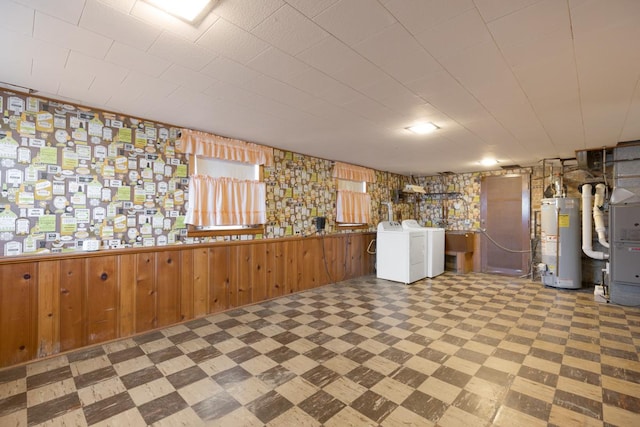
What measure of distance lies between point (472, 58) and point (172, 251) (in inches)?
130

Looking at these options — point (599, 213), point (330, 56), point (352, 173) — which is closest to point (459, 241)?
point (599, 213)

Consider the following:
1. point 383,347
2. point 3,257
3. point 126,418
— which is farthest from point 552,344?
point 3,257

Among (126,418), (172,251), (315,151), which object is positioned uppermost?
(315,151)

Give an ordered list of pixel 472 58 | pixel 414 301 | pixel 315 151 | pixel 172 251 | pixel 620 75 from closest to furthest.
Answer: pixel 472 58 < pixel 620 75 < pixel 172 251 < pixel 414 301 < pixel 315 151

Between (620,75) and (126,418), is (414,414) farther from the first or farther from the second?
(620,75)

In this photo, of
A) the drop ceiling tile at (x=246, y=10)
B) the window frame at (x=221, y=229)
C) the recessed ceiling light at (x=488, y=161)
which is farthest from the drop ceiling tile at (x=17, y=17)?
the recessed ceiling light at (x=488, y=161)

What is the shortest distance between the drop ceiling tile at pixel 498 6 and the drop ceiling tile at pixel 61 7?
1.99m

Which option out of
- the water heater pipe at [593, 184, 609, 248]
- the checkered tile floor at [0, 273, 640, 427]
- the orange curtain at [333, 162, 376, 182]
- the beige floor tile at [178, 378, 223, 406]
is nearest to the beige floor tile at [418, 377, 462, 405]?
the checkered tile floor at [0, 273, 640, 427]

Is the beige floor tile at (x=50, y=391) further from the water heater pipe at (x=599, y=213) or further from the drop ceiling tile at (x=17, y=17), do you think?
the water heater pipe at (x=599, y=213)

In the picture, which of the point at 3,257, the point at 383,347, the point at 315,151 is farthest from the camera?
the point at 315,151

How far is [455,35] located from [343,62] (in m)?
0.70

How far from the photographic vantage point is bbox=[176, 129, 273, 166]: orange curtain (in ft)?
11.1

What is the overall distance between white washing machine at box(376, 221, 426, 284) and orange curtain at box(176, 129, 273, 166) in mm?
2573

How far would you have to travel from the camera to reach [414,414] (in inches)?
69.7
